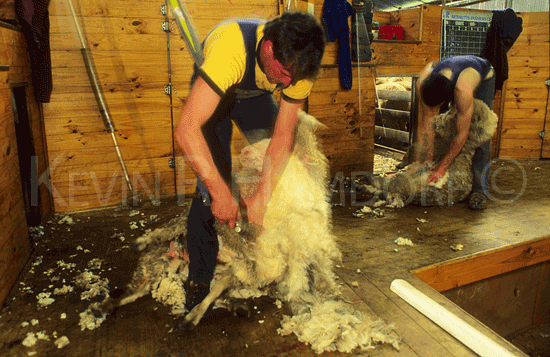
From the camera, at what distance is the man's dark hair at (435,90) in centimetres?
324

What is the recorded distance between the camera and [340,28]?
3.98m

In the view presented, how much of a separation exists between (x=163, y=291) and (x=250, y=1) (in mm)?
2920

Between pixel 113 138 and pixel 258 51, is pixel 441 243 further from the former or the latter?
pixel 113 138

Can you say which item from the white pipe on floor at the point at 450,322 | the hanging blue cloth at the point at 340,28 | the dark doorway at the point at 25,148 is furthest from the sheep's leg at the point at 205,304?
the hanging blue cloth at the point at 340,28

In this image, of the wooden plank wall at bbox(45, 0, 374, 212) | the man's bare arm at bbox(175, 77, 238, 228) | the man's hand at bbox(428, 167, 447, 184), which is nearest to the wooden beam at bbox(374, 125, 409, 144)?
the man's hand at bbox(428, 167, 447, 184)

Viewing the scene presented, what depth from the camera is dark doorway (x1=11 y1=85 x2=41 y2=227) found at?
295cm

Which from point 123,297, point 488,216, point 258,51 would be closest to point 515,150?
point 488,216

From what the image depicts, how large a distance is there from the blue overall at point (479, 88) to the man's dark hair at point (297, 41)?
7.17 ft

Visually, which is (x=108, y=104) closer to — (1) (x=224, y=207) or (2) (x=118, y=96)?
(2) (x=118, y=96)

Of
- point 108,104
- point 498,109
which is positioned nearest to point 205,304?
point 108,104

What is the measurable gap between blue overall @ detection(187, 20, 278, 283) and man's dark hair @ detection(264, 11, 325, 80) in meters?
0.25

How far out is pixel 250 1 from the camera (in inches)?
144

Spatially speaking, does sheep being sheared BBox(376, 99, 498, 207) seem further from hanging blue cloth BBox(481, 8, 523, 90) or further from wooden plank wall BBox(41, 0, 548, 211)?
hanging blue cloth BBox(481, 8, 523, 90)

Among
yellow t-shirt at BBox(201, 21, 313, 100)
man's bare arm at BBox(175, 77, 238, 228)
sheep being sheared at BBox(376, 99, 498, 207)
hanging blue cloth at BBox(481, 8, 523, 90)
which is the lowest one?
sheep being sheared at BBox(376, 99, 498, 207)
